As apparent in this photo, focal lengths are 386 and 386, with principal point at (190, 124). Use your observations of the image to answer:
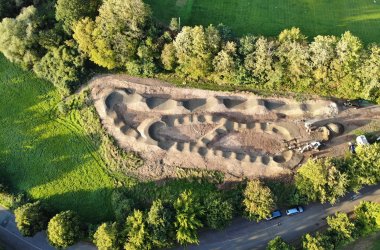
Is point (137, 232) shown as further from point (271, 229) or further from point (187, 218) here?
point (271, 229)

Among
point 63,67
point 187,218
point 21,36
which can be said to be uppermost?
point 21,36

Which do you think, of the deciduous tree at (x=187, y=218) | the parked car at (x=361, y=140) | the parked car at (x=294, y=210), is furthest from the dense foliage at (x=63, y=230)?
the parked car at (x=361, y=140)

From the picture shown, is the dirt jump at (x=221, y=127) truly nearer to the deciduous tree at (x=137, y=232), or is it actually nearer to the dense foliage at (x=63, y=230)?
the deciduous tree at (x=137, y=232)

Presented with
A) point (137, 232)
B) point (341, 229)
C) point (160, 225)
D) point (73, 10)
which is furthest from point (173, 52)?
point (341, 229)

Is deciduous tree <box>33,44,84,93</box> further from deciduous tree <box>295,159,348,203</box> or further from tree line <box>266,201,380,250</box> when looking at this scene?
tree line <box>266,201,380,250</box>

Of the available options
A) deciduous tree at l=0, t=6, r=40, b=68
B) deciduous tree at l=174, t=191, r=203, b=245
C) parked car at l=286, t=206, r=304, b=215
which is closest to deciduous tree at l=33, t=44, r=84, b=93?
deciduous tree at l=0, t=6, r=40, b=68
